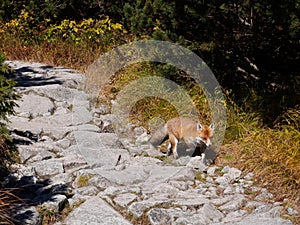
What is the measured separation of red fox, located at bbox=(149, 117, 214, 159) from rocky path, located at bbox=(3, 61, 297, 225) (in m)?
0.19

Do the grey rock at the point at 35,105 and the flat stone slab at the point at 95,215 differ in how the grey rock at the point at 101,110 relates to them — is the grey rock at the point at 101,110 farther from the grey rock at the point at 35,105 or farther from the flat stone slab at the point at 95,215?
the flat stone slab at the point at 95,215

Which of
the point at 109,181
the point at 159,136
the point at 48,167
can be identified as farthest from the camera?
the point at 159,136

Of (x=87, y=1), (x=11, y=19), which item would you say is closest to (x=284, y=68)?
(x=87, y=1)

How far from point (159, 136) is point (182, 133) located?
1.67 feet

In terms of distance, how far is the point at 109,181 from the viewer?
5855mm

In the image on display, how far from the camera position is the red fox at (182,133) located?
6.25 m

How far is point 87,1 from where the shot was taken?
41.4 ft

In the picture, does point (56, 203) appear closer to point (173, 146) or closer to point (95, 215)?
point (95, 215)

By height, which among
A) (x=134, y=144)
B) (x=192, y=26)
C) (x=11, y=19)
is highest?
(x=192, y=26)

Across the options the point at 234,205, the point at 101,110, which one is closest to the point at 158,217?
the point at 234,205

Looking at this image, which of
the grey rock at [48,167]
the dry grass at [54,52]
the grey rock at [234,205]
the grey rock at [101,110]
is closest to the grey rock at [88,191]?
the grey rock at [48,167]

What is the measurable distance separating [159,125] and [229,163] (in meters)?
1.53

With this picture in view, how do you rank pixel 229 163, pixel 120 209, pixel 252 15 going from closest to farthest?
pixel 120 209 → pixel 229 163 → pixel 252 15

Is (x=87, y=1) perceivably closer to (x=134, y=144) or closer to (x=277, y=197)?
(x=134, y=144)
